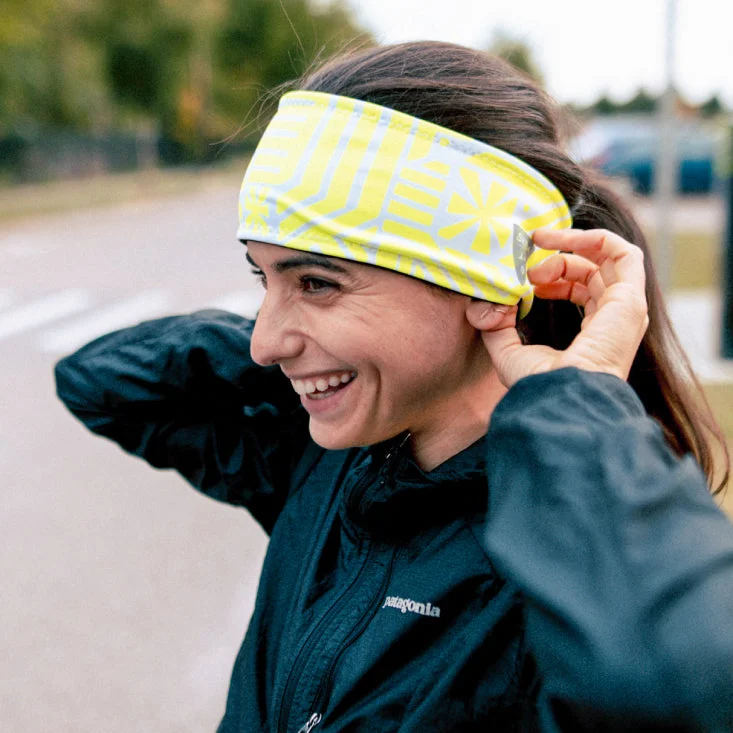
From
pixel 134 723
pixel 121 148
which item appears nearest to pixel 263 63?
pixel 121 148

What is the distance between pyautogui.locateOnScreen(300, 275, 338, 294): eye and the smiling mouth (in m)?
0.16

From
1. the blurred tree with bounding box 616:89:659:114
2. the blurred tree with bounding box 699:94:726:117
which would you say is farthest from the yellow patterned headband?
the blurred tree with bounding box 616:89:659:114

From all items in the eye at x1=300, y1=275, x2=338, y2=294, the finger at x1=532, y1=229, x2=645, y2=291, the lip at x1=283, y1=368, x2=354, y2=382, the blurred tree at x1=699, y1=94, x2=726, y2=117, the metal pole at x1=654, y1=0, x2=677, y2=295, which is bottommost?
the blurred tree at x1=699, y1=94, x2=726, y2=117

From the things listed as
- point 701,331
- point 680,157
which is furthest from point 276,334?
point 680,157

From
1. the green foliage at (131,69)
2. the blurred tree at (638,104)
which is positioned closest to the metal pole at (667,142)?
the green foliage at (131,69)

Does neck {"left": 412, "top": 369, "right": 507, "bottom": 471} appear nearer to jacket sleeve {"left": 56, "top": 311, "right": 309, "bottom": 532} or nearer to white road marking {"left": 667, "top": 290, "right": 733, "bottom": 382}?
jacket sleeve {"left": 56, "top": 311, "right": 309, "bottom": 532}

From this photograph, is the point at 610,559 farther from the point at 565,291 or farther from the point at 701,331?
the point at 701,331

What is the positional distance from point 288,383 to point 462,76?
84 cm

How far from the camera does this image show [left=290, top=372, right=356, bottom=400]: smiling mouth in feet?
5.67

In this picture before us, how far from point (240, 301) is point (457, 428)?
32.9ft

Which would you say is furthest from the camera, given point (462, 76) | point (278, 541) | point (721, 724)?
point (278, 541)

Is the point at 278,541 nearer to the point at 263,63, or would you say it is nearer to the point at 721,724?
the point at 721,724

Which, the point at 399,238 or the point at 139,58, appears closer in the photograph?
the point at 399,238

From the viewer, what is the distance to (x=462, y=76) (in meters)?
1.74
